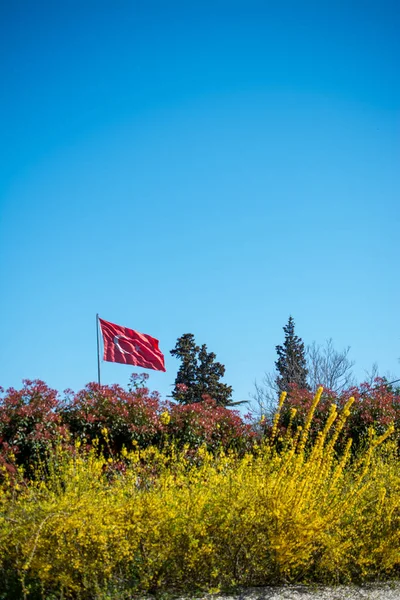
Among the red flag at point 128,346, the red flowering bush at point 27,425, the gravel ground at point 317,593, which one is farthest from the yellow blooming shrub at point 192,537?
the red flag at point 128,346

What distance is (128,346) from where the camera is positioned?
1716cm

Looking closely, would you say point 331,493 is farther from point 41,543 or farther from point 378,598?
point 41,543

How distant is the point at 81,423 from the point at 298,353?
24641 millimetres

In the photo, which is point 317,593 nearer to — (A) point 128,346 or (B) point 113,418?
(B) point 113,418

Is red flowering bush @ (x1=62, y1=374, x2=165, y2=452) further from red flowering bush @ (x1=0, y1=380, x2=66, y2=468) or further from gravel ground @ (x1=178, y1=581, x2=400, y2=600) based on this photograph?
gravel ground @ (x1=178, y1=581, x2=400, y2=600)

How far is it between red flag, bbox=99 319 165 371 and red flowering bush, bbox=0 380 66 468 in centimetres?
790

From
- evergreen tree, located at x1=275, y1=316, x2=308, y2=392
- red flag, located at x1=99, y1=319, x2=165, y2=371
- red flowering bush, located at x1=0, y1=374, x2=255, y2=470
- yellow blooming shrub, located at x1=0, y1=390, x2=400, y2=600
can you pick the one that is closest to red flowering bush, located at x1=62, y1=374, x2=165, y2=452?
red flowering bush, located at x1=0, y1=374, x2=255, y2=470

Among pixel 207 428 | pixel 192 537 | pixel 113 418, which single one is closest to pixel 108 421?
pixel 113 418

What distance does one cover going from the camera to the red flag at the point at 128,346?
16953 mm

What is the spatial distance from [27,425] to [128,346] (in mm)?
8622

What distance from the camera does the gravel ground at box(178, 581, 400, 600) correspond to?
158 inches

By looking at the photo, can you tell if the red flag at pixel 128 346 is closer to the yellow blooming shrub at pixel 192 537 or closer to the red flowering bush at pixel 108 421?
the red flowering bush at pixel 108 421

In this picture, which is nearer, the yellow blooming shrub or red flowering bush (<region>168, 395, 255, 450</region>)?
the yellow blooming shrub

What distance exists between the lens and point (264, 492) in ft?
14.1
